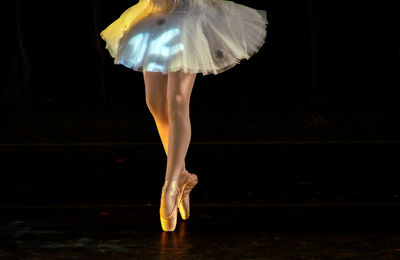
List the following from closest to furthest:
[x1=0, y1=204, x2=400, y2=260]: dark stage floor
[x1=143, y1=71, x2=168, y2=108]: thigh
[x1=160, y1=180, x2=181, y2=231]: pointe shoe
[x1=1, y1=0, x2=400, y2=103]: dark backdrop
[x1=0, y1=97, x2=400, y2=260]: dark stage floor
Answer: [x1=0, y1=204, x2=400, y2=260]: dark stage floor < [x1=0, y1=97, x2=400, y2=260]: dark stage floor < [x1=160, y1=180, x2=181, y2=231]: pointe shoe < [x1=143, y1=71, x2=168, y2=108]: thigh < [x1=1, y1=0, x2=400, y2=103]: dark backdrop

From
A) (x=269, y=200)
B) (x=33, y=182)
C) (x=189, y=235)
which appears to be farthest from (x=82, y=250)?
(x=33, y=182)

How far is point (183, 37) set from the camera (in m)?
3.02

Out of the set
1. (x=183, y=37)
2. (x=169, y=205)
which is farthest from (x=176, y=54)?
(x=169, y=205)

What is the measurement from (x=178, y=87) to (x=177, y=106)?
0.07 metres

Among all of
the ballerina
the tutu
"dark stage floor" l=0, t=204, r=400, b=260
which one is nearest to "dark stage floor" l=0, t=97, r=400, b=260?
"dark stage floor" l=0, t=204, r=400, b=260

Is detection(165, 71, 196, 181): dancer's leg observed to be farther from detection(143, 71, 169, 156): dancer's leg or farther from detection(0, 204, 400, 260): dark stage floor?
detection(0, 204, 400, 260): dark stage floor

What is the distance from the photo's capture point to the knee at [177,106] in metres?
3.04

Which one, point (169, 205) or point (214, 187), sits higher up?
point (169, 205)

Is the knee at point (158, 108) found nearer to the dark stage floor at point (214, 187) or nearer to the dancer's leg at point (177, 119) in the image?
the dancer's leg at point (177, 119)

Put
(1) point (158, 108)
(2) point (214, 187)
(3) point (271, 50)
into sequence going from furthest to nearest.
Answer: (3) point (271, 50) → (2) point (214, 187) → (1) point (158, 108)

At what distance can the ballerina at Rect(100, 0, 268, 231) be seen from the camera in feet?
9.87

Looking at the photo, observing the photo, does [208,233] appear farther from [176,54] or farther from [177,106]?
[176,54]

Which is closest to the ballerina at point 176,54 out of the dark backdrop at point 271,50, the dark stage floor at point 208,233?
the dark stage floor at point 208,233

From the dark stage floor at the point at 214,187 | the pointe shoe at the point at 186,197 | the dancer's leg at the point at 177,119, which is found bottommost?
the dark stage floor at the point at 214,187
